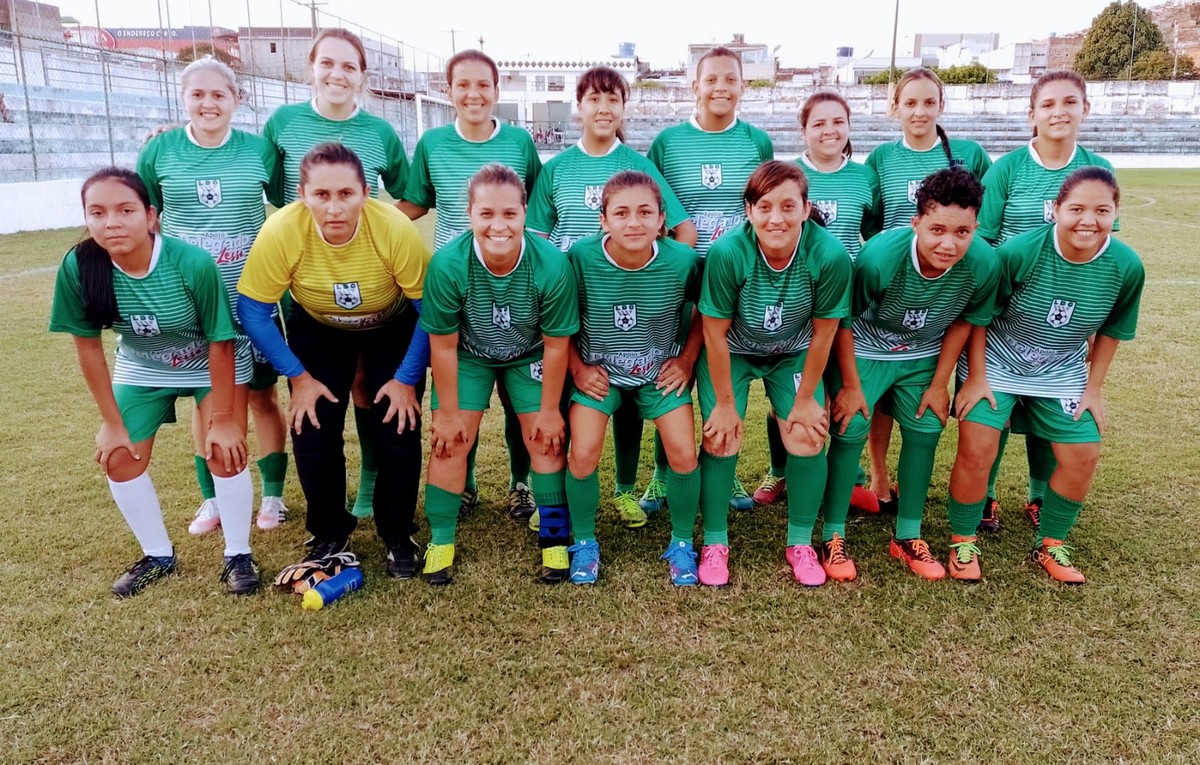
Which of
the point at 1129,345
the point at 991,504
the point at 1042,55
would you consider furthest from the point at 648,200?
the point at 1042,55

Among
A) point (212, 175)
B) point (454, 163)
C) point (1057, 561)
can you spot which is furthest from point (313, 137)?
Result: point (1057, 561)

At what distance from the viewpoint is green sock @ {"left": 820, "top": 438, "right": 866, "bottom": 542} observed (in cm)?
315

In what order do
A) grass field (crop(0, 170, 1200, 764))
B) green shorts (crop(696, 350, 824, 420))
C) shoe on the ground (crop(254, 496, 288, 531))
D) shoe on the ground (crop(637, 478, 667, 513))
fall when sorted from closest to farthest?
grass field (crop(0, 170, 1200, 764)), green shorts (crop(696, 350, 824, 420)), shoe on the ground (crop(254, 496, 288, 531)), shoe on the ground (crop(637, 478, 667, 513))

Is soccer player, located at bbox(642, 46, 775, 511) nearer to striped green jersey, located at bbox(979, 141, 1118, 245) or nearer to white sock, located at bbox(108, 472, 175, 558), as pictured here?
striped green jersey, located at bbox(979, 141, 1118, 245)

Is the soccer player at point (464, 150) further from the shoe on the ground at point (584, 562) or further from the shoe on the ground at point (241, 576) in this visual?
the shoe on the ground at point (241, 576)

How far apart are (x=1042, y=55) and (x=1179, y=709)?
67557 mm

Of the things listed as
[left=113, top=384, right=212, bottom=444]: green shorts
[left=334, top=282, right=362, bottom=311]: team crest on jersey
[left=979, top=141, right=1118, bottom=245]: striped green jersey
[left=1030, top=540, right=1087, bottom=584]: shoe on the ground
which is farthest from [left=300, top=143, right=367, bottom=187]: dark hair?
[left=1030, top=540, right=1087, bottom=584]: shoe on the ground

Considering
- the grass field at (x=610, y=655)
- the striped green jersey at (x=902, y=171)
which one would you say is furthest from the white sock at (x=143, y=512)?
the striped green jersey at (x=902, y=171)

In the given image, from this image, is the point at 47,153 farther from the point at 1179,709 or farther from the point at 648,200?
the point at 1179,709

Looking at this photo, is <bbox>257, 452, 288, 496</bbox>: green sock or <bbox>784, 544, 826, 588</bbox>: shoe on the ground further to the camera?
<bbox>257, 452, 288, 496</bbox>: green sock

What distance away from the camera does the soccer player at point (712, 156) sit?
3.36 m

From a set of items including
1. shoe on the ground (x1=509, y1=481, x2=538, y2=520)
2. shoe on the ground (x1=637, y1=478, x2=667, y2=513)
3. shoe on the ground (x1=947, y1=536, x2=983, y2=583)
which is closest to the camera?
shoe on the ground (x1=947, y1=536, x2=983, y2=583)

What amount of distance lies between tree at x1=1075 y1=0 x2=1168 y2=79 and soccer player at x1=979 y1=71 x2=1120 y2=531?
174 ft

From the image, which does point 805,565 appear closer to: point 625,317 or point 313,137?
point 625,317
